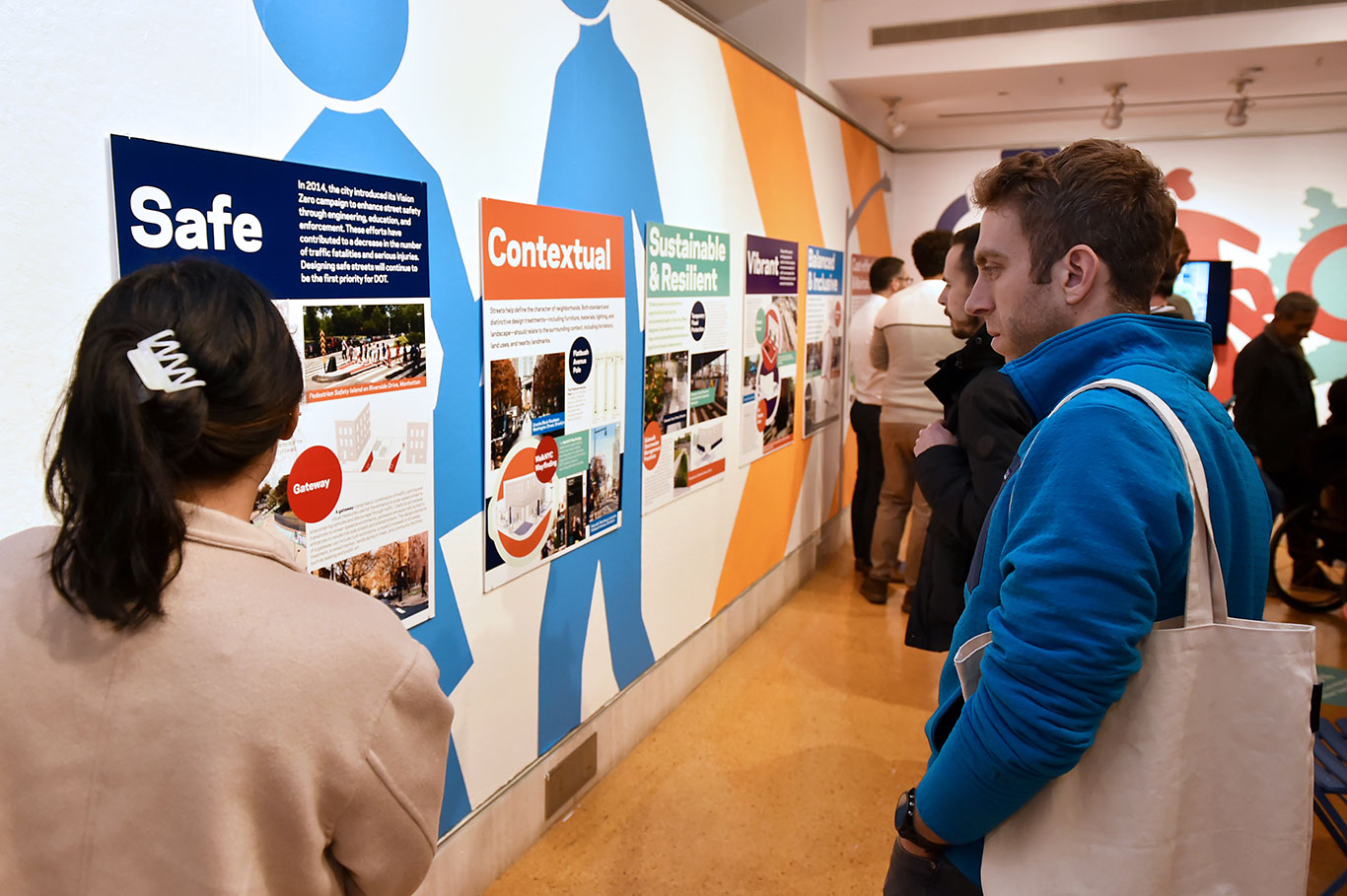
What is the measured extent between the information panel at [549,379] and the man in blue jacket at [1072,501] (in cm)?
132

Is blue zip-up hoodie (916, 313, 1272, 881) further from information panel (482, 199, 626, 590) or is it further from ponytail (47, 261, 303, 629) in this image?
information panel (482, 199, 626, 590)

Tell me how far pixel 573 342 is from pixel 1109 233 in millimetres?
1698

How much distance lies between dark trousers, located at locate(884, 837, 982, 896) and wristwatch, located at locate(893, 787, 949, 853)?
0.03 metres

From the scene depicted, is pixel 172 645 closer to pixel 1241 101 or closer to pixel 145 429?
pixel 145 429

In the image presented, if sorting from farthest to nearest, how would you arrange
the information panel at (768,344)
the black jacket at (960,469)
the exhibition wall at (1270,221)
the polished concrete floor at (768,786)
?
the exhibition wall at (1270,221) → the information panel at (768,344) → the polished concrete floor at (768,786) → the black jacket at (960,469)

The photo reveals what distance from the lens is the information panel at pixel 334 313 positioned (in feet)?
4.78

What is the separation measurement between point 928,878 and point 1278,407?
4.54 meters

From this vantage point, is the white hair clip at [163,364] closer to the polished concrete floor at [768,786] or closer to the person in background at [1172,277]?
the polished concrete floor at [768,786]

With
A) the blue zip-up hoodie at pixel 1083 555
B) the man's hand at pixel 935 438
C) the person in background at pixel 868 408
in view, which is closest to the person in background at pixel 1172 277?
the man's hand at pixel 935 438

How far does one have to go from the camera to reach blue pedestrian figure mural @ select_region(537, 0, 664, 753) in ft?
8.25

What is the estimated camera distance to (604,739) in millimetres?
2975

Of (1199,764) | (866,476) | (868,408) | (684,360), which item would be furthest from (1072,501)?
(866,476)

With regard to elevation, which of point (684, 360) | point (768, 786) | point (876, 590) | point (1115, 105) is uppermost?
point (1115, 105)

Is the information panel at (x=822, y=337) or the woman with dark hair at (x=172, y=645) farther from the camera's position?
the information panel at (x=822, y=337)
